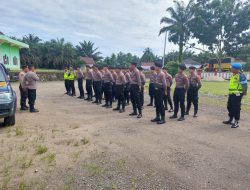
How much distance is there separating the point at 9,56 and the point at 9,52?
1.35ft

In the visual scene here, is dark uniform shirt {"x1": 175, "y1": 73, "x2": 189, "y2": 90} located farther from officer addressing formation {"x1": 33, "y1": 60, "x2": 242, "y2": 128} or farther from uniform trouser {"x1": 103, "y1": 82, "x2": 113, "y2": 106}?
uniform trouser {"x1": 103, "y1": 82, "x2": 113, "y2": 106}

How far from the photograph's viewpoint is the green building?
1075 inches

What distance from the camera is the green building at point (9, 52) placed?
27.3 metres

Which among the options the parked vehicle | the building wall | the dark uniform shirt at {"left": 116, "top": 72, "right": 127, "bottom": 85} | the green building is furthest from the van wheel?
the building wall

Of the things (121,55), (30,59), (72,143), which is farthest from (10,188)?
(121,55)

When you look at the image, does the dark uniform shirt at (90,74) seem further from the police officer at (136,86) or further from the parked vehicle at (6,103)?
the parked vehicle at (6,103)

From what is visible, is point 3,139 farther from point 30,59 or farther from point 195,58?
point 195,58

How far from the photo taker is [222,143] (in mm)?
6629

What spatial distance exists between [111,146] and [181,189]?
7.71 ft

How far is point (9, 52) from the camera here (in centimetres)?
2969

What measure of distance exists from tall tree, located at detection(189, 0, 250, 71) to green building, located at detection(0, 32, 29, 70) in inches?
1216

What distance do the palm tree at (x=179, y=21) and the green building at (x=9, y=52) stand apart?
29552mm

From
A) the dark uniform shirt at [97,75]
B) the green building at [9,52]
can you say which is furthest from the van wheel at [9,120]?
the green building at [9,52]

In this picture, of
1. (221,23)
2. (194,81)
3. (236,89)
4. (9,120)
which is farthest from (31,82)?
(221,23)
